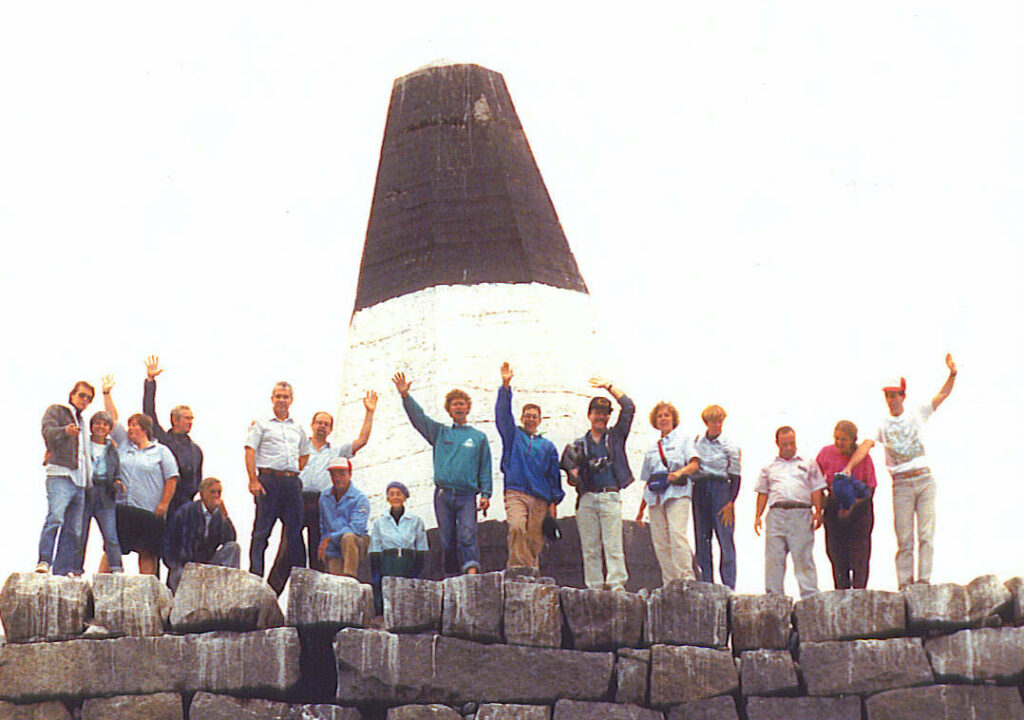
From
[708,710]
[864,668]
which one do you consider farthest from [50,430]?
[864,668]

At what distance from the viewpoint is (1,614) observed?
11.4m

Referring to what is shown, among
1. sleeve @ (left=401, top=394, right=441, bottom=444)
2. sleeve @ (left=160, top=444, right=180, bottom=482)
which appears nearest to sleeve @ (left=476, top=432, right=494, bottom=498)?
sleeve @ (left=401, top=394, right=441, bottom=444)

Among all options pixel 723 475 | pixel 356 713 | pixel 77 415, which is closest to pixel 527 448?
pixel 723 475

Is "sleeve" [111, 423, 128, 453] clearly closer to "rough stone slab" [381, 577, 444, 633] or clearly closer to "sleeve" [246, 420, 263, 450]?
"sleeve" [246, 420, 263, 450]

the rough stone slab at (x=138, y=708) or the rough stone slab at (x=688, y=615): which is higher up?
the rough stone slab at (x=688, y=615)

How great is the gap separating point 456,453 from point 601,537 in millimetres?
1108

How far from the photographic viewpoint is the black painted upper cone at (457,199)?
13.8m

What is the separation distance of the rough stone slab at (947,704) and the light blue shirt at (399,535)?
2976mm

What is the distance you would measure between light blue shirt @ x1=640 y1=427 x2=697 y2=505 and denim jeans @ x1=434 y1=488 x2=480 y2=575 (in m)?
1.18

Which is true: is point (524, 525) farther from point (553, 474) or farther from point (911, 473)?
point (911, 473)

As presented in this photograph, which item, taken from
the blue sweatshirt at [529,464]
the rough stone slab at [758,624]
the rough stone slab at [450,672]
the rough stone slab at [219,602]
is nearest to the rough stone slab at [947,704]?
the rough stone slab at [758,624]

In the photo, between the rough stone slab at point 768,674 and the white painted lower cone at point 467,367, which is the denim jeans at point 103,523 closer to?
the white painted lower cone at point 467,367

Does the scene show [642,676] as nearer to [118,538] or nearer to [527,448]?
[527,448]

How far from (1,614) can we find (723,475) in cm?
468
